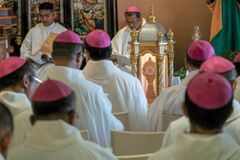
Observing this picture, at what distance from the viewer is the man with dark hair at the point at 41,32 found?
7936mm

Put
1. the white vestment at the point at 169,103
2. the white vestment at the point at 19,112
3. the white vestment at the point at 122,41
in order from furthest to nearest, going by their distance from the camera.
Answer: the white vestment at the point at 122,41 → the white vestment at the point at 169,103 → the white vestment at the point at 19,112

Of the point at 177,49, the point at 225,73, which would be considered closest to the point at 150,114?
the point at 225,73

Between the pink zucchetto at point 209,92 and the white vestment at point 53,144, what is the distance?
49cm

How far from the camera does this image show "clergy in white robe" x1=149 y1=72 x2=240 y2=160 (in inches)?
83.0

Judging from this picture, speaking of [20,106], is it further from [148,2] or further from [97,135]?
[148,2]

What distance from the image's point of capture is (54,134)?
2.22 meters

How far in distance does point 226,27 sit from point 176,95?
4.37 metres

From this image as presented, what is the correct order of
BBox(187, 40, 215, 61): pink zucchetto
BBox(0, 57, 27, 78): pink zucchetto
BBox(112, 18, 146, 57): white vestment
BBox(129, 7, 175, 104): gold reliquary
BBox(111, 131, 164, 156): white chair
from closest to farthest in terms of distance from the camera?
BBox(0, 57, 27, 78): pink zucchetto, BBox(111, 131, 164, 156): white chair, BBox(187, 40, 215, 61): pink zucchetto, BBox(129, 7, 175, 104): gold reliquary, BBox(112, 18, 146, 57): white vestment

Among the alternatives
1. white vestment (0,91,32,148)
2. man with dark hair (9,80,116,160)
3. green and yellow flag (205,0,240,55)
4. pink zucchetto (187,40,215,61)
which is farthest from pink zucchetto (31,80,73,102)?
green and yellow flag (205,0,240,55)

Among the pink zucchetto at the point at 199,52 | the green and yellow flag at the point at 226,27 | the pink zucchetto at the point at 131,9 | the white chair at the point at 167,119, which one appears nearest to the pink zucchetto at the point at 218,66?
the white chair at the point at 167,119

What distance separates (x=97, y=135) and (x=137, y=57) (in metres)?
2.03

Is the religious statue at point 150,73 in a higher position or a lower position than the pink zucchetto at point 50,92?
lower

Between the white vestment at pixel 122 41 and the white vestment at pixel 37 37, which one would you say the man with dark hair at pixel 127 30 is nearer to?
the white vestment at pixel 122 41

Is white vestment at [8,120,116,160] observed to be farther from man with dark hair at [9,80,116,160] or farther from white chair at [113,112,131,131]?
white chair at [113,112,131,131]
